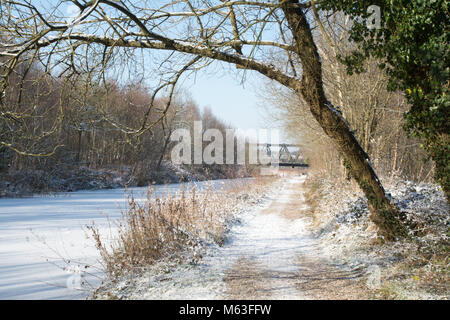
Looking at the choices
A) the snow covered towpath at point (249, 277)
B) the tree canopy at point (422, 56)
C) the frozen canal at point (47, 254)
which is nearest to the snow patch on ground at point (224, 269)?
the snow covered towpath at point (249, 277)

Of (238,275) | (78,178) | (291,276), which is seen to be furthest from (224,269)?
(78,178)

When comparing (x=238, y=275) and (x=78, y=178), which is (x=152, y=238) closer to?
(x=238, y=275)

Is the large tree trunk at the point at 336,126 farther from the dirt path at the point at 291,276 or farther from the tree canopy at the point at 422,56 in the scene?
the dirt path at the point at 291,276

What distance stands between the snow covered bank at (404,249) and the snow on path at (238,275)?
755mm

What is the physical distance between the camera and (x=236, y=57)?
5375 millimetres

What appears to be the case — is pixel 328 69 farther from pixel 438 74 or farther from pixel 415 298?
pixel 415 298

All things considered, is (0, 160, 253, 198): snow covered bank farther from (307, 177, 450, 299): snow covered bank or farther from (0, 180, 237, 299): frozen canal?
(307, 177, 450, 299): snow covered bank

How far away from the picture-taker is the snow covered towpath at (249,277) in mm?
4066

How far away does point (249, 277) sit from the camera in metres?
4.69

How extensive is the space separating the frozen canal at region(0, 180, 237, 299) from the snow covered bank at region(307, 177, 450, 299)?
152 inches

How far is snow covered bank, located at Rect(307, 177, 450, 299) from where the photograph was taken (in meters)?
3.99

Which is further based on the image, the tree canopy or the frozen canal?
the frozen canal

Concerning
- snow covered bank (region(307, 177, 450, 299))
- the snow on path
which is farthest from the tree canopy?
the snow on path

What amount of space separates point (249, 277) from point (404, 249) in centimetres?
243
